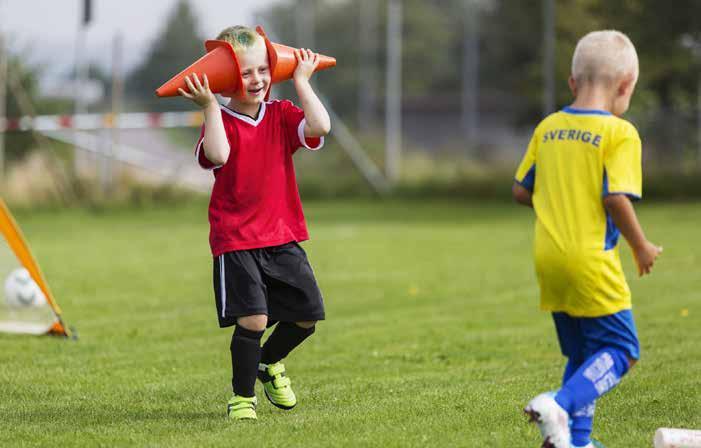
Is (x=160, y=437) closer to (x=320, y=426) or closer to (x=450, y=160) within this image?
(x=320, y=426)

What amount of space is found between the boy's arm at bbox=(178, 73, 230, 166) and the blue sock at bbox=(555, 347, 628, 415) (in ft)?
5.59

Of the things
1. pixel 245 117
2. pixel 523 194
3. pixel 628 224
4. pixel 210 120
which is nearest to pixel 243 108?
pixel 245 117

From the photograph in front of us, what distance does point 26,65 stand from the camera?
25.2 m

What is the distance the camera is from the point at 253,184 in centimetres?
510

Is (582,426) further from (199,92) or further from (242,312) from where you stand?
(199,92)

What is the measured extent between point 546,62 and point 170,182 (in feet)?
25.8

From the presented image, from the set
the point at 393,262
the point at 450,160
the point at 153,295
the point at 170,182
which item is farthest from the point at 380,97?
the point at 153,295

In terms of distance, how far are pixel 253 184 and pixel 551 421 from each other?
175cm

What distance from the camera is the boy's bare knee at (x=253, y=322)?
5062 mm

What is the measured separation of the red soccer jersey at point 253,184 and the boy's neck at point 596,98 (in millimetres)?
1364

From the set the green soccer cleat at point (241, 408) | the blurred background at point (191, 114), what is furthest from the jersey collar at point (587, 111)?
the blurred background at point (191, 114)

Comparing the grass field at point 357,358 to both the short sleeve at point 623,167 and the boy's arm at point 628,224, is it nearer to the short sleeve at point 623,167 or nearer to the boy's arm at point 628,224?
the boy's arm at point 628,224

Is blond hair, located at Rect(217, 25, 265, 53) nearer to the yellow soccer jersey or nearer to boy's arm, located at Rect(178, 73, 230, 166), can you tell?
boy's arm, located at Rect(178, 73, 230, 166)

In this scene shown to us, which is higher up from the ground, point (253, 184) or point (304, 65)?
point (304, 65)
